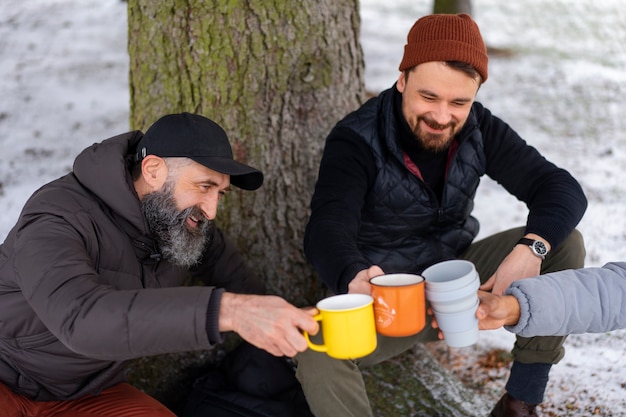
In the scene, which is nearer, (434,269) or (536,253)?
(434,269)

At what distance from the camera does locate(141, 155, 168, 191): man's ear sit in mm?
2914

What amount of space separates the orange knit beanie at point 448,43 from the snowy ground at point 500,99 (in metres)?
1.95

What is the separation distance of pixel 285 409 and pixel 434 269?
3.65 ft

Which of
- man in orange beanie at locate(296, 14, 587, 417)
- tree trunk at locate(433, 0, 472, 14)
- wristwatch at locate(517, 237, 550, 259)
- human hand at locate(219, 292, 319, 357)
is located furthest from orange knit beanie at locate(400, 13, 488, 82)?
tree trunk at locate(433, 0, 472, 14)

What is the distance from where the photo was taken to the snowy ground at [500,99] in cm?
426

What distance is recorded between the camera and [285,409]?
332 cm

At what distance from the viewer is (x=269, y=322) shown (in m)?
2.28

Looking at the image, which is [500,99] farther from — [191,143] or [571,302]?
[191,143]

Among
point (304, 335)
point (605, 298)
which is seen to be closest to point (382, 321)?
point (304, 335)

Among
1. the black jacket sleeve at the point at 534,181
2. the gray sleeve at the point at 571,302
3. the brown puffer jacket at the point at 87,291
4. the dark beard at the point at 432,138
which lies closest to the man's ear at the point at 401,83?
the dark beard at the point at 432,138

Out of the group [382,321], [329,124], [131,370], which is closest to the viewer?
[382,321]

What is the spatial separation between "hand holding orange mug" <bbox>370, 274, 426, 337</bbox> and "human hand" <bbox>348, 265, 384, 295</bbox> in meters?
0.17

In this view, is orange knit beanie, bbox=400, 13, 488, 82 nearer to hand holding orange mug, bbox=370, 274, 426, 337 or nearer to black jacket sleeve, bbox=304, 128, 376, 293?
black jacket sleeve, bbox=304, 128, 376, 293

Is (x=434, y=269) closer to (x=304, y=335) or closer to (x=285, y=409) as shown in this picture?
(x=304, y=335)
